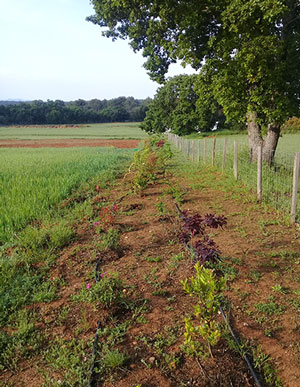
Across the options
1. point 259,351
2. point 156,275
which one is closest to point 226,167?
point 156,275

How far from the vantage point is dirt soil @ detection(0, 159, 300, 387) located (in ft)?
8.58

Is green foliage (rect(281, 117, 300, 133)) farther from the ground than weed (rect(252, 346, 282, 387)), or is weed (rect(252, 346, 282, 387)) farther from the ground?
green foliage (rect(281, 117, 300, 133))

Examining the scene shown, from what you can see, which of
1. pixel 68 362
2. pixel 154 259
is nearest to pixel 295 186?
pixel 154 259

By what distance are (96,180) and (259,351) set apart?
8819 mm

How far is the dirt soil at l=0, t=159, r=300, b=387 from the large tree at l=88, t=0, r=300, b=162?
3.45m

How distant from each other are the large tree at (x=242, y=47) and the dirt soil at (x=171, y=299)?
3449 millimetres

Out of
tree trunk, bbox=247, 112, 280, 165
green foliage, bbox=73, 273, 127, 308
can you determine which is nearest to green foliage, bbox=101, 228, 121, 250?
green foliage, bbox=73, 273, 127, 308

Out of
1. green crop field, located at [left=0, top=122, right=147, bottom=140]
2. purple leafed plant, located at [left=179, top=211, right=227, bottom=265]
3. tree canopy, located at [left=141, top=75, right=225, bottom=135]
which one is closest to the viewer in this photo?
purple leafed plant, located at [left=179, top=211, right=227, bottom=265]

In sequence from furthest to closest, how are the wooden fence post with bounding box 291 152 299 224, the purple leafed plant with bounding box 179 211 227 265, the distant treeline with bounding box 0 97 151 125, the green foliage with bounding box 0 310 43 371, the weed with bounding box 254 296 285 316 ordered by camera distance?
the distant treeline with bounding box 0 97 151 125, the wooden fence post with bounding box 291 152 299 224, the purple leafed plant with bounding box 179 211 227 265, the weed with bounding box 254 296 285 316, the green foliage with bounding box 0 310 43 371

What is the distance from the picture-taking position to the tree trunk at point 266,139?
1091cm

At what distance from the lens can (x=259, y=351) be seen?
9.05ft

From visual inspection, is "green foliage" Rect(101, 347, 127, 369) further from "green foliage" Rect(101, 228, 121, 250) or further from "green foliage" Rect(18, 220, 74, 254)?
"green foliage" Rect(18, 220, 74, 254)

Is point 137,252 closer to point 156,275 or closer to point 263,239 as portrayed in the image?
point 156,275

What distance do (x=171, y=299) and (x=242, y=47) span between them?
802 cm
